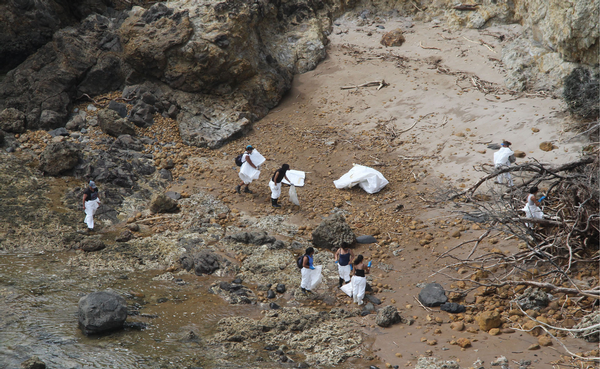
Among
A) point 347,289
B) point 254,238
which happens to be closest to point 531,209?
point 347,289

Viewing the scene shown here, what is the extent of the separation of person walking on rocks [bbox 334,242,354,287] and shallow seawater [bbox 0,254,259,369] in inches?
61.4

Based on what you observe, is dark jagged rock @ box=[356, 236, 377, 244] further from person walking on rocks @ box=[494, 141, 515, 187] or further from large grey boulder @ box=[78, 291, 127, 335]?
large grey boulder @ box=[78, 291, 127, 335]

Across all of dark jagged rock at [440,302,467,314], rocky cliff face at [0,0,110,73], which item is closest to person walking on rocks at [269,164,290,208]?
dark jagged rock at [440,302,467,314]

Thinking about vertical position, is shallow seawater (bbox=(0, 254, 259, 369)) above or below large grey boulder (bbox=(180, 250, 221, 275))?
above

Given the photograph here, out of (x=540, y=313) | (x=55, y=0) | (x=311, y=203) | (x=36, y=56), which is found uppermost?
(x=55, y=0)

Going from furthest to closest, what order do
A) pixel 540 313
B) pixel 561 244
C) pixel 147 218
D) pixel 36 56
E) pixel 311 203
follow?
1. pixel 36 56
2. pixel 311 203
3. pixel 147 218
4. pixel 561 244
5. pixel 540 313

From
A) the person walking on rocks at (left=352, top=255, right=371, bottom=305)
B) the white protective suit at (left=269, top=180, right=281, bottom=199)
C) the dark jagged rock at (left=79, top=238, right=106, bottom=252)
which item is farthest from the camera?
the white protective suit at (left=269, top=180, right=281, bottom=199)

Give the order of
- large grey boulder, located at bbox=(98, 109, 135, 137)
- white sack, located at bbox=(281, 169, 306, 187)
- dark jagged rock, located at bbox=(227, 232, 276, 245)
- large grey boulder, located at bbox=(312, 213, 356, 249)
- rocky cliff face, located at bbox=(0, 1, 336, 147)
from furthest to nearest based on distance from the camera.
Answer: rocky cliff face, located at bbox=(0, 1, 336, 147)
large grey boulder, located at bbox=(98, 109, 135, 137)
white sack, located at bbox=(281, 169, 306, 187)
dark jagged rock, located at bbox=(227, 232, 276, 245)
large grey boulder, located at bbox=(312, 213, 356, 249)

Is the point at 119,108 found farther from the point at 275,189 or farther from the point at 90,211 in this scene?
the point at 275,189

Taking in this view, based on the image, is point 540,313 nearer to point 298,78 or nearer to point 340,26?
point 298,78

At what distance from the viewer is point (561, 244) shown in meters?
6.89

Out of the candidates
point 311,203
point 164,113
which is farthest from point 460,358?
point 164,113

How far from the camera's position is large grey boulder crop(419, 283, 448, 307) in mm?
6945

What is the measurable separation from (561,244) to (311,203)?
17.2ft
